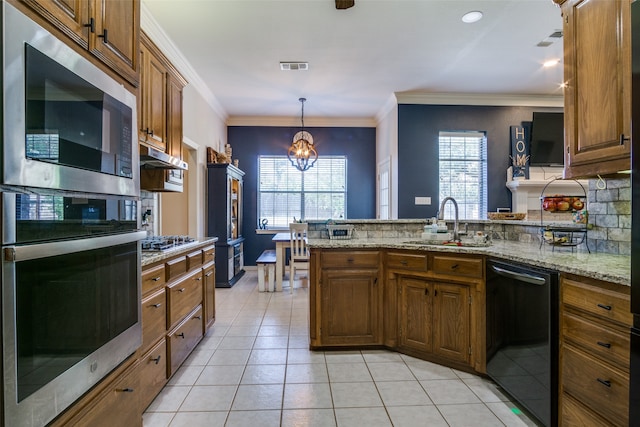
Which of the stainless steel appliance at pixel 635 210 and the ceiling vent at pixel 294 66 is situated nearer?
the stainless steel appliance at pixel 635 210

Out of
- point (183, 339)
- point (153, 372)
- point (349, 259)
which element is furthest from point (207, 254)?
point (349, 259)

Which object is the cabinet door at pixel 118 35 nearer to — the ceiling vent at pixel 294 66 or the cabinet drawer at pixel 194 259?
the cabinet drawer at pixel 194 259

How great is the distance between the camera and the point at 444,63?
4.07 m

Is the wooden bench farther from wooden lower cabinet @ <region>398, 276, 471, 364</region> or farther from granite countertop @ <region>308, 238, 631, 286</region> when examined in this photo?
wooden lower cabinet @ <region>398, 276, 471, 364</region>

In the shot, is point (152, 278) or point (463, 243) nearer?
point (152, 278)

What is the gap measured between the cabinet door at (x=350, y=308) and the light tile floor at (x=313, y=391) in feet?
0.47

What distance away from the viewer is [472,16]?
10.1 ft

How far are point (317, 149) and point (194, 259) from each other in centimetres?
449

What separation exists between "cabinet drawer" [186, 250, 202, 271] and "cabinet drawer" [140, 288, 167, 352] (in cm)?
46

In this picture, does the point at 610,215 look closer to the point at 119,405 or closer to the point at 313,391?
the point at 313,391

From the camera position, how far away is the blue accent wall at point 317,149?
21.6 ft

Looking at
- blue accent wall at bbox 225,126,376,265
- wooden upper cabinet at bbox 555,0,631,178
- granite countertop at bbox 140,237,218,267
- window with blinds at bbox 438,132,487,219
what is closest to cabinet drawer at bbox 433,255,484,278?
wooden upper cabinet at bbox 555,0,631,178

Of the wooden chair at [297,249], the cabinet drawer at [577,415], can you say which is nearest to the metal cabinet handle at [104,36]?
the cabinet drawer at [577,415]

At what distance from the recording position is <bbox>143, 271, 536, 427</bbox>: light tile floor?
5.96ft
